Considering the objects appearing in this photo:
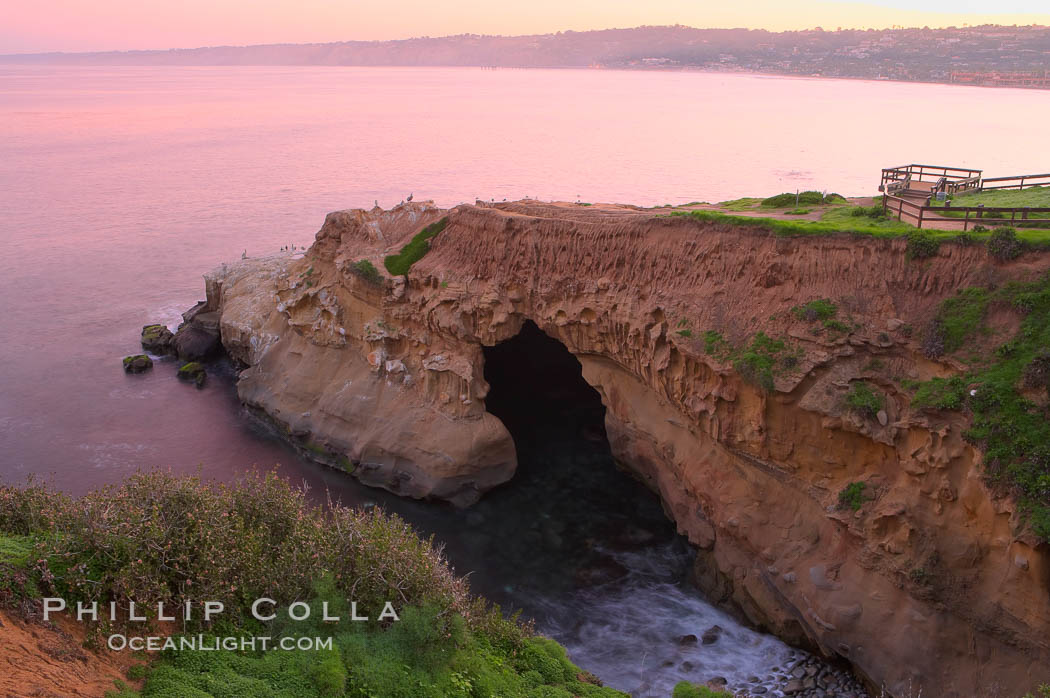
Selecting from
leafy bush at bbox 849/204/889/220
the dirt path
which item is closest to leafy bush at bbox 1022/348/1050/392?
leafy bush at bbox 849/204/889/220

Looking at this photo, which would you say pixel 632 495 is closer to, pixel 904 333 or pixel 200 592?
pixel 904 333

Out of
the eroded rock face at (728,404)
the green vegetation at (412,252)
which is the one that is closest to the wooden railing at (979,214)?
the eroded rock face at (728,404)

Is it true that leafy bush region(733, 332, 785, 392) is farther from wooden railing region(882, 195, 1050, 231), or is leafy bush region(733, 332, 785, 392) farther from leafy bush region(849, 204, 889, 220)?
leafy bush region(849, 204, 889, 220)

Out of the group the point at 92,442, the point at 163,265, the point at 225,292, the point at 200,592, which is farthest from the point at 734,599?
the point at 163,265

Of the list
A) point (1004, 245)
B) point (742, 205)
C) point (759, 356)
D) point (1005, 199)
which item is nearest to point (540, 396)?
point (742, 205)

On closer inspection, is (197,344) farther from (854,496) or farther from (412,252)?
(854,496)

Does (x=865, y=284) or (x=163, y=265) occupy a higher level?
(x=865, y=284)
